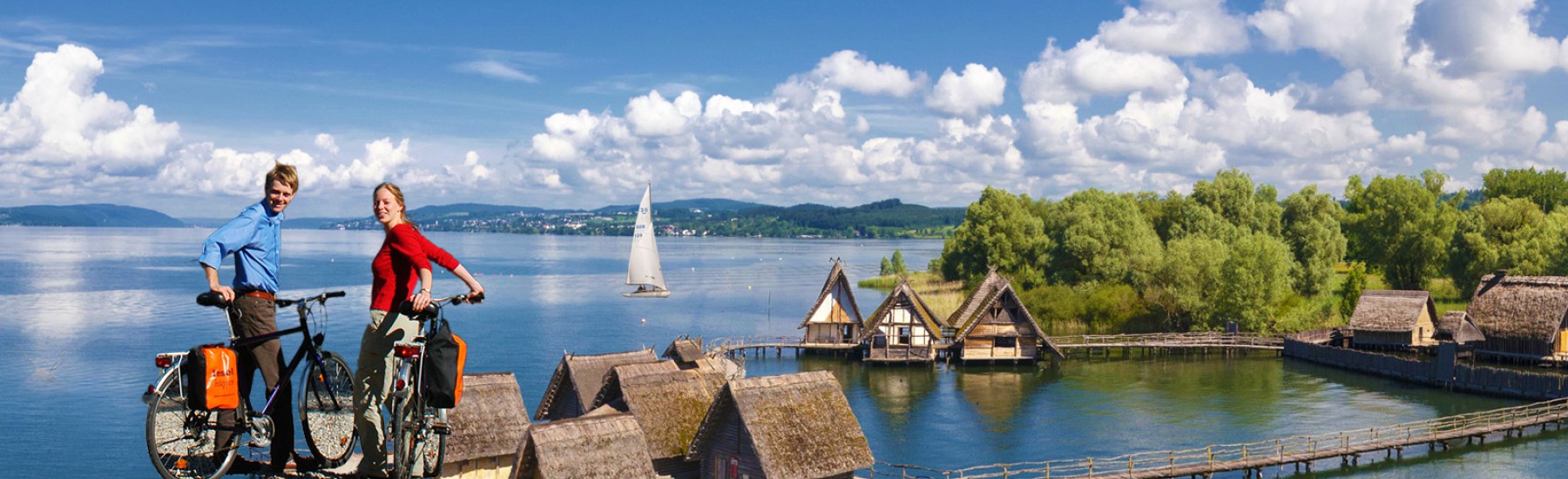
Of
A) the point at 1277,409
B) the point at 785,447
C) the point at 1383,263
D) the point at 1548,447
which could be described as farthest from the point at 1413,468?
the point at 1383,263

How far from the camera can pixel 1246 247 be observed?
7644 cm

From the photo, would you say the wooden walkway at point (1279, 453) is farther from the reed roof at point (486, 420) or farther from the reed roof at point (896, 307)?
the reed roof at point (896, 307)

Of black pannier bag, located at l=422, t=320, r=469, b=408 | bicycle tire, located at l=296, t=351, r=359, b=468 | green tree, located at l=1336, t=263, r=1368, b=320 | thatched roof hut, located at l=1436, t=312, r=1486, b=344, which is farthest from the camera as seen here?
green tree, located at l=1336, t=263, r=1368, b=320

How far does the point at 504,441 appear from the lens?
30.3m

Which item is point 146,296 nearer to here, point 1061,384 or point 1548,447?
point 1061,384

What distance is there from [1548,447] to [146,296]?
11442 cm

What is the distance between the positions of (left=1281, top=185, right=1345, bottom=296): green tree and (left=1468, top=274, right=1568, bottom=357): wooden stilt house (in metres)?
20.8

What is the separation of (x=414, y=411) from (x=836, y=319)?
6366 cm

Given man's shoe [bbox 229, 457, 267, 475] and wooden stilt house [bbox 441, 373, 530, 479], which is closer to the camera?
man's shoe [bbox 229, 457, 267, 475]

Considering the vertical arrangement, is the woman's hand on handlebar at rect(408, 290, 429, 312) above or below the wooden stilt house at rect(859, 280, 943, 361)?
above

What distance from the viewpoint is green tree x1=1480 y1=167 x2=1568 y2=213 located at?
100875 millimetres

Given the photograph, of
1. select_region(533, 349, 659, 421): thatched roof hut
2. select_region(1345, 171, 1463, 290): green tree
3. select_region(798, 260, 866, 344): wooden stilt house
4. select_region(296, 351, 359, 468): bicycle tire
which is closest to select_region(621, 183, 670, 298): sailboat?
select_region(798, 260, 866, 344): wooden stilt house

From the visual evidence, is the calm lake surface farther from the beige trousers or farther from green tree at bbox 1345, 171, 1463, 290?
the beige trousers

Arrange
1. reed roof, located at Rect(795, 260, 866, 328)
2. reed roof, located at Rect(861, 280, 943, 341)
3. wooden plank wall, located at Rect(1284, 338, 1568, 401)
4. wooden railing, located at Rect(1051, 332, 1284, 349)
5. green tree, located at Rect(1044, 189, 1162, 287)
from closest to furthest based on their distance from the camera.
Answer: wooden plank wall, located at Rect(1284, 338, 1568, 401), reed roof, located at Rect(861, 280, 943, 341), reed roof, located at Rect(795, 260, 866, 328), wooden railing, located at Rect(1051, 332, 1284, 349), green tree, located at Rect(1044, 189, 1162, 287)
